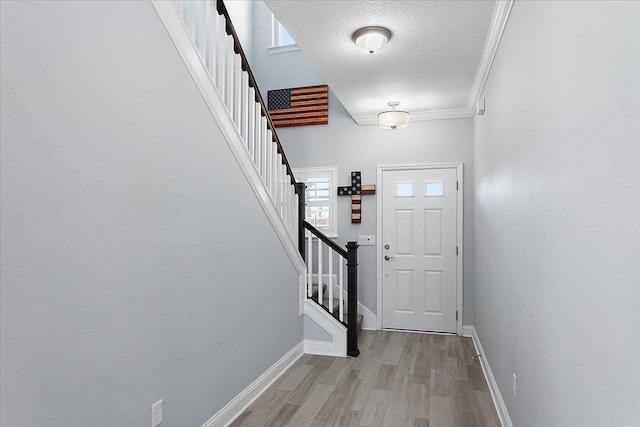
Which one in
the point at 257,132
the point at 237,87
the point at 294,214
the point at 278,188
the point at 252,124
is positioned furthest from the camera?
the point at 294,214

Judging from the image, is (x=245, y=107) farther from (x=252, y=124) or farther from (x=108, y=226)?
(x=108, y=226)

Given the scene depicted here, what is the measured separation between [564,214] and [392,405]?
2.01 m

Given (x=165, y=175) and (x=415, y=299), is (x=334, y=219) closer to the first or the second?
(x=415, y=299)

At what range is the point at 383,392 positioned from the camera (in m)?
3.07

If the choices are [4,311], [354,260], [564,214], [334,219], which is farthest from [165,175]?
[334,219]

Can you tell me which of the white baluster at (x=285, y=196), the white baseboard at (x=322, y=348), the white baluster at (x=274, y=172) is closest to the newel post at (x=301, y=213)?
the white baluster at (x=285, y=196)

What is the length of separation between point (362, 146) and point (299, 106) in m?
0.94

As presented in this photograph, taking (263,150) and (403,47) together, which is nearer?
(403,47)

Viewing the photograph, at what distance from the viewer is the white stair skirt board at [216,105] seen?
6.66 feet

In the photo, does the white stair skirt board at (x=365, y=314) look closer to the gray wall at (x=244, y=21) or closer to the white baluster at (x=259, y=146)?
the white baluster at (x=259, y=146)

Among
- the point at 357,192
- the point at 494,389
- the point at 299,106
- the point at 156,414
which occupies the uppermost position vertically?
the point at 299,106

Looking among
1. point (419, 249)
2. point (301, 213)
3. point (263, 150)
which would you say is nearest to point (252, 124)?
point (263, 150)

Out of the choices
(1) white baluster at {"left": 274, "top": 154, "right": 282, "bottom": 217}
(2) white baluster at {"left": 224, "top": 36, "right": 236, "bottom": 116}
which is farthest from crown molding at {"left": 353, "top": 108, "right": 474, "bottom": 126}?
(2) white baluster at {"left": 224, "top": 36, "right": 236, "bottom": 116}

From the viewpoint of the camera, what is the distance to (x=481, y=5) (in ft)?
8.02
